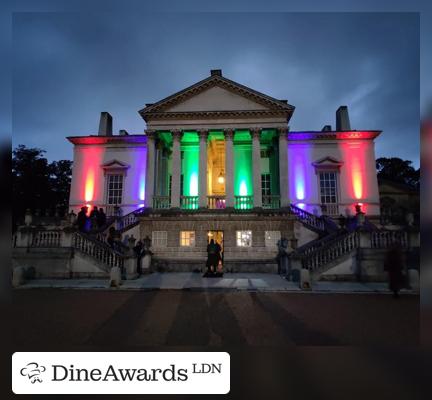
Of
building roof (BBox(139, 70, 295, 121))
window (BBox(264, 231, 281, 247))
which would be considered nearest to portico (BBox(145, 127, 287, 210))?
building roof (BBox(139, 70, 295, 121))

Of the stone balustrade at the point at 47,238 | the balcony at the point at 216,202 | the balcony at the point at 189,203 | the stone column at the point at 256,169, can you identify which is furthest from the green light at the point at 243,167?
the stone balustrade at the point at 47,238

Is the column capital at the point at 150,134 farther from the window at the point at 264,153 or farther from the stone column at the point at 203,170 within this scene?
the window at the point at 264,153

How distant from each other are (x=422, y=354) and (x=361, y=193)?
746 inches

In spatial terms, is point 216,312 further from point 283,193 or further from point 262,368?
point 283,193

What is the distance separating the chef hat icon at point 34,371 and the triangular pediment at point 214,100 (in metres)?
18.4

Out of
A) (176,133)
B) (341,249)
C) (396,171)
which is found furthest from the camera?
(396,171)

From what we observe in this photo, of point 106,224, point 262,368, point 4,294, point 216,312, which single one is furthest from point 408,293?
point 106,224

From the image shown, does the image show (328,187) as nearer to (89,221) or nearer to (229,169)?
(229,169)

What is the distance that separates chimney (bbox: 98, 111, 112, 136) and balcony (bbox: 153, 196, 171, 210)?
32.9 feet

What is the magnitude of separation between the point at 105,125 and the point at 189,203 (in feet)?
40.2

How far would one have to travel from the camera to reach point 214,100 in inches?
762

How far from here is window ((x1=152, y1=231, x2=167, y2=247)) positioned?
1691 centimetres

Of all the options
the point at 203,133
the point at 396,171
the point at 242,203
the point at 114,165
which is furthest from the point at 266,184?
the point at 396,171

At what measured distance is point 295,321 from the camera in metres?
5.76
